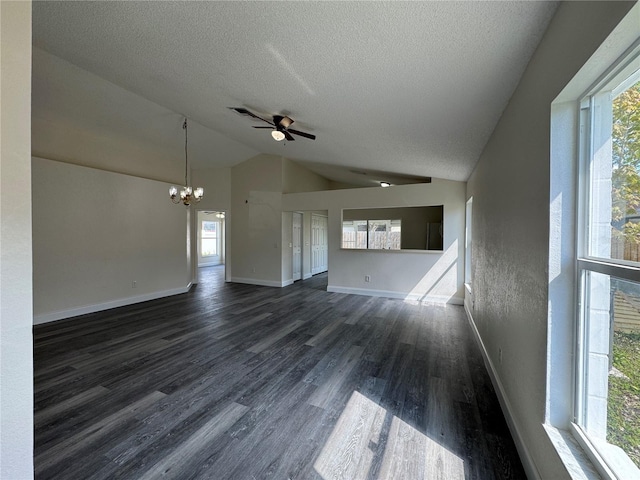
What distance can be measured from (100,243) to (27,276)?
4.89 metres

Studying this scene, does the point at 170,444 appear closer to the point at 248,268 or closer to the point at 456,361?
the point at 456,361

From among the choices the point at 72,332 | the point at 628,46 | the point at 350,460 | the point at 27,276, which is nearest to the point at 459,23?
the point at 628,46

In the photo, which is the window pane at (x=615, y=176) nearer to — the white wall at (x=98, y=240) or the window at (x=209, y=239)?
the white wall at (x=98, y=240)

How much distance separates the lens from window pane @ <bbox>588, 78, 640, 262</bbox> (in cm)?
96

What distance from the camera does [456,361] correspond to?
9.70ft

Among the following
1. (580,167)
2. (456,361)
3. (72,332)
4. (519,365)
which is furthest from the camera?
(72,332)

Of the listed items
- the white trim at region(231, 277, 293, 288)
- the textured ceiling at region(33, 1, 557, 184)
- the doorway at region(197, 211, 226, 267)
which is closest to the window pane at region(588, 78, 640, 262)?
the textured ceiling at region(33, 1, 557, 184)

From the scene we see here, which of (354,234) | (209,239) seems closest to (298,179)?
(354,234)

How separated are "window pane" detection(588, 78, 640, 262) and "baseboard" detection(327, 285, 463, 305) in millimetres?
4620

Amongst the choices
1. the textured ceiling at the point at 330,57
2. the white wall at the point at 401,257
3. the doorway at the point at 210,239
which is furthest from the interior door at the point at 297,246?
the doorway at the point at 210,239

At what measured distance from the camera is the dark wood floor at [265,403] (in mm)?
1625

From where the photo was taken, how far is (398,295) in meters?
5.84

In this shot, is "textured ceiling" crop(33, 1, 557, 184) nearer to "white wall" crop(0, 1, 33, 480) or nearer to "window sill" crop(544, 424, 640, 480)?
"white wall" crop(0, 1, 33, 480)

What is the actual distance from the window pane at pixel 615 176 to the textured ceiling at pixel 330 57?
1.87 feet
